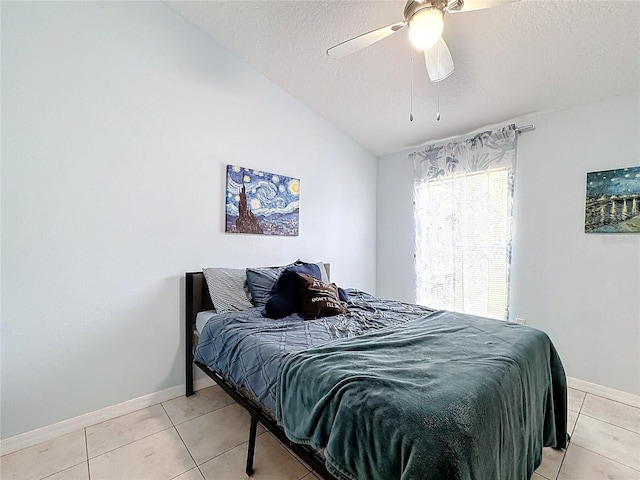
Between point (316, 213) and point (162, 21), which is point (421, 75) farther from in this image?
point (162, 21)

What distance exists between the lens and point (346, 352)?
135 cm

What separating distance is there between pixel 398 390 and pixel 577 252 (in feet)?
8.13

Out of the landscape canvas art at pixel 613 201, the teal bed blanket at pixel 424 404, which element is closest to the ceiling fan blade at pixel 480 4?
the teal bed blanket at pixel 424 404

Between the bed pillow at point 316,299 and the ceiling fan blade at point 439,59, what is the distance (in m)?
1.63

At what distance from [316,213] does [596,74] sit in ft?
8.46

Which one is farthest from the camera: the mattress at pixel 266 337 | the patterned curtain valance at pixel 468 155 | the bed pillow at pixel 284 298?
the patterned curtain valance at pixel 468 155

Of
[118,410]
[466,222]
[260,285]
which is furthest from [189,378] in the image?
[466,222]

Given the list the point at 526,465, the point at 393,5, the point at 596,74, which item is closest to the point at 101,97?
the point at 393,5

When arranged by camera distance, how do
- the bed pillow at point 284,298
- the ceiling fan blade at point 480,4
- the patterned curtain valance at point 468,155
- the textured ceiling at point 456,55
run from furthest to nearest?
the patterned curtain valance at point 468,155
the bed pillow at point 284,298
the textured ceiling at point 456,55
the ceiling fan blade at point 480,4

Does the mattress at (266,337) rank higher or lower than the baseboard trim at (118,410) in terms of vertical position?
higher

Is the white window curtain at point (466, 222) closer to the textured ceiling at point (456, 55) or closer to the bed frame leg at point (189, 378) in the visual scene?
the textured ceiling at point (456, 55)

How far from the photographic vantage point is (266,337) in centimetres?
Answer: 166

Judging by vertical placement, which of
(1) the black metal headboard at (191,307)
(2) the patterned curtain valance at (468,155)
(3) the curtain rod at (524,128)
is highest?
(3) the curtain rod at (524,128)

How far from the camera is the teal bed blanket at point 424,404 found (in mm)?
858
